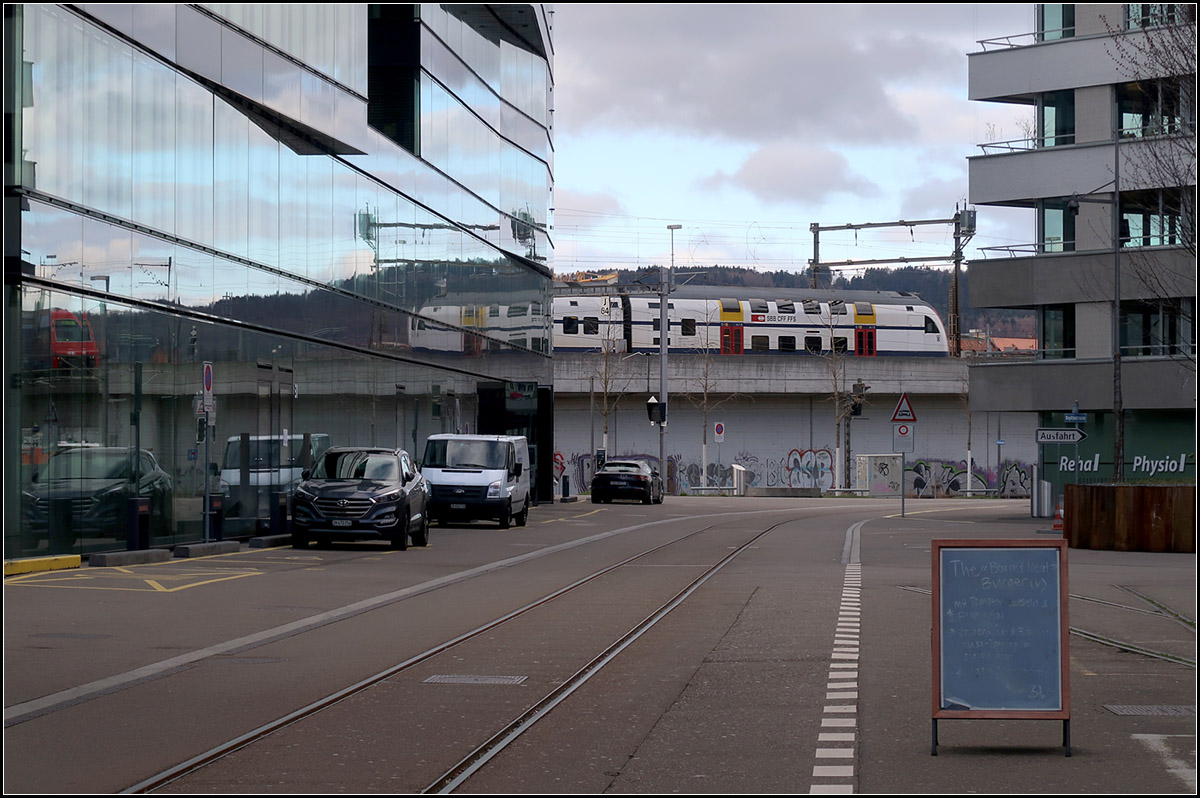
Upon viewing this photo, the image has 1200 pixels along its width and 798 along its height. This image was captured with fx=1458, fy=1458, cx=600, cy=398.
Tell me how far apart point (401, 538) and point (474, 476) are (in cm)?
782

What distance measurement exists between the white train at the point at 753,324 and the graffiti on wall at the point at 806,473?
717 cm

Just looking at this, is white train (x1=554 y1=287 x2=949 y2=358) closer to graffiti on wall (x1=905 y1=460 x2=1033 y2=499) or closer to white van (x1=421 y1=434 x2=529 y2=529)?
graffiti on wall (x1=905 y1=460 x2=1033 y2=499)

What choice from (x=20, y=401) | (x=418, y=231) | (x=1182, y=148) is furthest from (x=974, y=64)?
(x=20, y=401)

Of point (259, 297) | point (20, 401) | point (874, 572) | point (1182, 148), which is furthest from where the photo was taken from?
point (259, 297)

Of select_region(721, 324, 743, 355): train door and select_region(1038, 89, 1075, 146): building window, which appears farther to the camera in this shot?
select_region(721, 324, 743, 355): train door

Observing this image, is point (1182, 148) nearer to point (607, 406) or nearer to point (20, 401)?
point (20, 401)

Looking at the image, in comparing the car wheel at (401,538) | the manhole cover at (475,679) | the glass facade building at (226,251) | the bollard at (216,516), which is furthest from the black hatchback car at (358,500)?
the manhole cover at (475,679)

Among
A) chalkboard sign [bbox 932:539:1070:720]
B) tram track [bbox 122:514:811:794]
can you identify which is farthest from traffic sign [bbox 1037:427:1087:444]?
chalkboard sign [bbox 932:539:1070:720]

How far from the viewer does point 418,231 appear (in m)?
39.0

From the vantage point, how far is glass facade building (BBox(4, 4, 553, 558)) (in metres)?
20.8

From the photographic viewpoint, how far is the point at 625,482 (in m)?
50.8

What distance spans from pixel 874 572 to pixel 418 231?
20.7 m

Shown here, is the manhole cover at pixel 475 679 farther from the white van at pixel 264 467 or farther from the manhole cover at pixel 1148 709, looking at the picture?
the white van at pixel 264 467

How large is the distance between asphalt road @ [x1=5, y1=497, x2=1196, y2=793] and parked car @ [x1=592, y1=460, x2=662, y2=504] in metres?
28.4
